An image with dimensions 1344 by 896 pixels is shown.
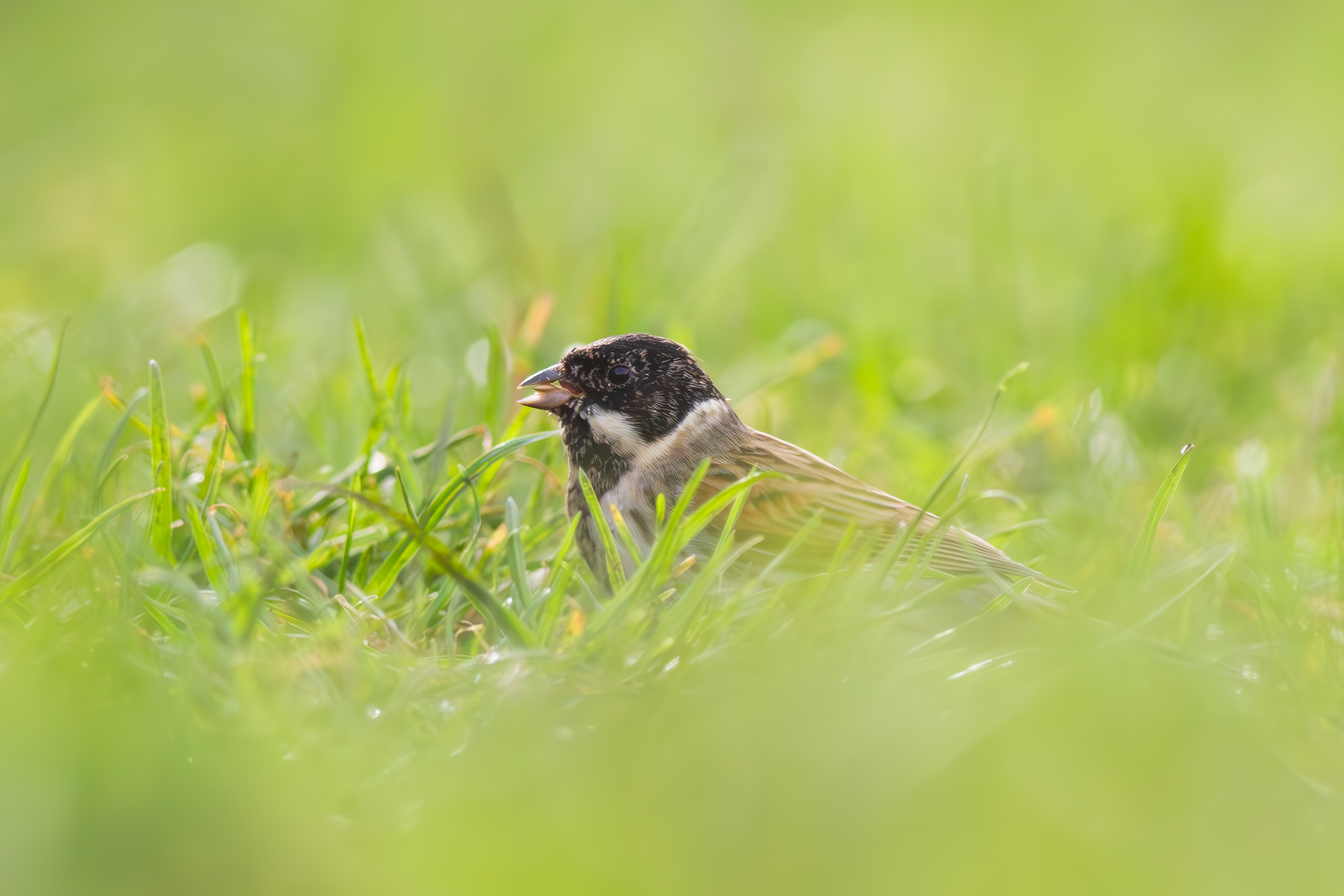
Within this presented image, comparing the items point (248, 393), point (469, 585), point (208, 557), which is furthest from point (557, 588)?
point (248, 393)

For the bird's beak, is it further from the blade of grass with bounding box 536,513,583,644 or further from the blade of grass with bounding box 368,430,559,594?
the blade of grass with bounding box 536,513,583,644

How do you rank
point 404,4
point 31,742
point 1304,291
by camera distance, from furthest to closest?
point 404,4
point 1304,291
point 31,742

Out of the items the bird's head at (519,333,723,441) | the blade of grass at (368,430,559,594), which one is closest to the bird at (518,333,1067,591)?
the bird's head at (519,333,723,441)

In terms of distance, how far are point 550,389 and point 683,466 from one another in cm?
46

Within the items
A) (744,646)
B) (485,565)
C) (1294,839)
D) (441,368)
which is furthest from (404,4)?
(1294,839)

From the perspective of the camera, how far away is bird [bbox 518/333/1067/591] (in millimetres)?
3404

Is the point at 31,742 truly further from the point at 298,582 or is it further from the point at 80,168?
the point at 80,168

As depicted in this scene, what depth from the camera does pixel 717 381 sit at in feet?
16.8

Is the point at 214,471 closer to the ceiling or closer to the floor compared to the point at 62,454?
closer to the floor

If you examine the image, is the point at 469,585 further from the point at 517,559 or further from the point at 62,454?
the point at 62,454

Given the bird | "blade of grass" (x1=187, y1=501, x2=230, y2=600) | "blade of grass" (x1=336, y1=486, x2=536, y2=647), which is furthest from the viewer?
the bird

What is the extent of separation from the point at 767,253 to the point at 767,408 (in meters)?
2.18

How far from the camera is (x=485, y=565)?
3.47m

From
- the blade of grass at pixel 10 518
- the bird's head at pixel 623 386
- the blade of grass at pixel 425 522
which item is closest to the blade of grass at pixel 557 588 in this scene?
the blade of grass at pixel 425 522
